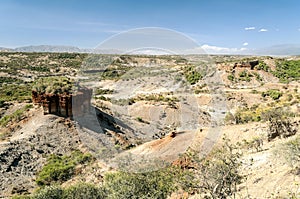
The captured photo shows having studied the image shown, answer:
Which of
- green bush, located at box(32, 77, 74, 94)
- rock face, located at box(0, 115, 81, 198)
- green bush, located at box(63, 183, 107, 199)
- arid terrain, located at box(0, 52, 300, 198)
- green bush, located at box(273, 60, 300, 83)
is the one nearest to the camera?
arid terrain, located at box(0, 52, 300, 198)

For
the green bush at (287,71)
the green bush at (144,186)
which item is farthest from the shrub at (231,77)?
the green bush at (144,186)

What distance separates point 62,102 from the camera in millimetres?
26484

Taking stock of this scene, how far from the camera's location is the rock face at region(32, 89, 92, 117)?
2638 cm

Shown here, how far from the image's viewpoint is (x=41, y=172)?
2116 centimetres

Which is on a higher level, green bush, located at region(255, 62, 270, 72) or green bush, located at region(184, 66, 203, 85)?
green bush, located at region(255, 62, 270, 72)

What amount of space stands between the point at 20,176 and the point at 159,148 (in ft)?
33.3

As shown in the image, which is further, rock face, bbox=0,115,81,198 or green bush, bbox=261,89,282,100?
green bush, bbox=261,89,282,100

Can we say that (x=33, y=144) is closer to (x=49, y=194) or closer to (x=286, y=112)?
(x=49, y=194)

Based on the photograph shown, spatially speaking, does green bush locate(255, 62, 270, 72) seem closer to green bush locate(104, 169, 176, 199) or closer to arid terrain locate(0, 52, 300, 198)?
arid terrain locate(0, 52, 300, 198)

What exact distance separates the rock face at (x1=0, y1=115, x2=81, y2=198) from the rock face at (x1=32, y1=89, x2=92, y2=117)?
67 cm

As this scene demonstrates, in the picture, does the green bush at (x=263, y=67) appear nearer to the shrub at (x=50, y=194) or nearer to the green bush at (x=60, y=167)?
the green bush at (x=60, y=167)

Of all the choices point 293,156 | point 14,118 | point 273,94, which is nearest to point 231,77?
point 273,94

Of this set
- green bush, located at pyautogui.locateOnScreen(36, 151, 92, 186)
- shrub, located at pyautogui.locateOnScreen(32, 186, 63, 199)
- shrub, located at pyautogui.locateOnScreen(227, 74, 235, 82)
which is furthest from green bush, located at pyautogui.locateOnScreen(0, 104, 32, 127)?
shrub, located at pyautogui.locateOnScreen(227, 74, 235, 82)

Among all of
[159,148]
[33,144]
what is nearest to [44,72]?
[33,144]
